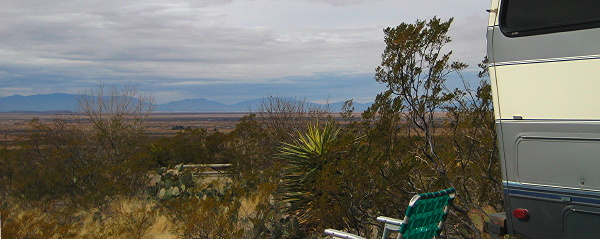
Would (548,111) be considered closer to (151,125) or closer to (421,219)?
(421,219)

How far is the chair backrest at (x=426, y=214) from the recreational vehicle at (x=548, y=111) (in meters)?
0.54

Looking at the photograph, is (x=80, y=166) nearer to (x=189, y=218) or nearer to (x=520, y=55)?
(x=189, y=218)

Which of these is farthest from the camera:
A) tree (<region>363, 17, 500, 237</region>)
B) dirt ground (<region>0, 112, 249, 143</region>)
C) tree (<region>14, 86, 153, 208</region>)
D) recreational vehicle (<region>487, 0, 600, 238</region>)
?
dirt ground (<region>0, 112, 249, 143</region>)

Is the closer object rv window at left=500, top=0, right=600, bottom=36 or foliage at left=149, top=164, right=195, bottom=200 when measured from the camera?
rv window at left=500, top=0, right=600, bottom=36

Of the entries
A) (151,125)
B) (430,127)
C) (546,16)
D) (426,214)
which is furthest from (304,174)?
(151,125)

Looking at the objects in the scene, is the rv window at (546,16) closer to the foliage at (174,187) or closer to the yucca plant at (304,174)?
the yucca plant at (304,174)

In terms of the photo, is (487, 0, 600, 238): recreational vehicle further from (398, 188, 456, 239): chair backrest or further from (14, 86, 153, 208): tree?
(14, 86, 153, 208): tree

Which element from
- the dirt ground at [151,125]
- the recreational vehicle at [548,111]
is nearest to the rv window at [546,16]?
the recreational vehicle at [548,111]

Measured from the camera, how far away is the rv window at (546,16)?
3848mm

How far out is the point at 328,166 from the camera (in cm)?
742

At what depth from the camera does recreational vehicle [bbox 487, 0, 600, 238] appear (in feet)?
12.6

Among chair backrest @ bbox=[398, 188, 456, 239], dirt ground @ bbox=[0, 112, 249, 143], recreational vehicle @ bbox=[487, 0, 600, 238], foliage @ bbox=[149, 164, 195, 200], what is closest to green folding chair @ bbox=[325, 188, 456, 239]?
chair backrest @ bbox=[398, 188, 456, 239]

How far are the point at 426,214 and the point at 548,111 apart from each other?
1297 mm

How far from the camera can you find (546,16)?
410 cm
